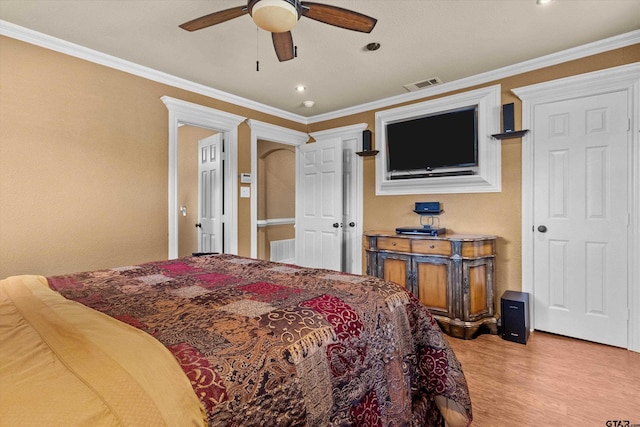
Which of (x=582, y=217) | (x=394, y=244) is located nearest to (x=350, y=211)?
(x=394, y=244)

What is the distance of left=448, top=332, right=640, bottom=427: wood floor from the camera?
1.81 m

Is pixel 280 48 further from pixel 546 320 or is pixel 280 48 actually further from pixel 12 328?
pixel 546 320

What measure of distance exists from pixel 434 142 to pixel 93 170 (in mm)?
3389

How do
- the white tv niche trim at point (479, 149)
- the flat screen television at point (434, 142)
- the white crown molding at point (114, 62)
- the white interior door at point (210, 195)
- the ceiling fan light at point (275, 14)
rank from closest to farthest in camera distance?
the ceiling fan light at point (275, 14) < the white crown molding at point (114, 62) < the white tv niche trim at point (479, 149) < the flat screen television at point (434, 142) < the white interior door at point (210, 195)

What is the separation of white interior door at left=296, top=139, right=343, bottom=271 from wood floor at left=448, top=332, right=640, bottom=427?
1.99m

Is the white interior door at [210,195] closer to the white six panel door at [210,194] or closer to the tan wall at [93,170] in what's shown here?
the white six panel door at [210,194]

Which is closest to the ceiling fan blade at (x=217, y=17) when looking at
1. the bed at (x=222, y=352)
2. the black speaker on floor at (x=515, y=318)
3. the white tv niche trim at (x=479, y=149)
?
the bed at (x=222, y=352)

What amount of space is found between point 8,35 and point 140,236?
5.92ft

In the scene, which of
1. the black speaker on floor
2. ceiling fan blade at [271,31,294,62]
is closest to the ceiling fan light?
ceiling fan blade at [271,31,294,62]

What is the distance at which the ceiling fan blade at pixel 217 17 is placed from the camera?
5.89 ft

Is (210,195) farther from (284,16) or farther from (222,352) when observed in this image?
(222,352)

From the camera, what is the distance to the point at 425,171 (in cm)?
374

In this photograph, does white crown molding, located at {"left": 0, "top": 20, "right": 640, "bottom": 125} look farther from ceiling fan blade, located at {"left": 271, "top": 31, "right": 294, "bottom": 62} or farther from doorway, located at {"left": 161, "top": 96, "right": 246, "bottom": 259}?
ceiling fan blade, located at {"left": 271, "top": 31, "right": 294, "bottom": 62}

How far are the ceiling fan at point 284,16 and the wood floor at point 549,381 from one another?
7.64 ft
